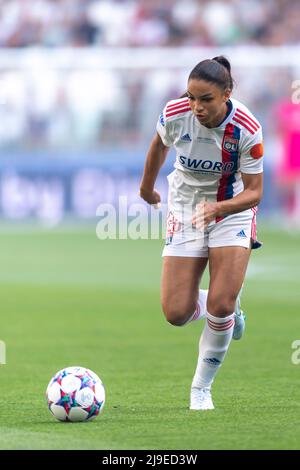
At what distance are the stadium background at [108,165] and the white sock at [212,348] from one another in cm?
208

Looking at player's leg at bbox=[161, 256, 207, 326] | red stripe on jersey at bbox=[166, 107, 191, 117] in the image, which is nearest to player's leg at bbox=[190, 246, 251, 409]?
player's leg at bbox=[161, 256, 207, 326]

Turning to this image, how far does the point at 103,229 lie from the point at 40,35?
5949 mm

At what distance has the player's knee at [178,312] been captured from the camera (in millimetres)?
7598

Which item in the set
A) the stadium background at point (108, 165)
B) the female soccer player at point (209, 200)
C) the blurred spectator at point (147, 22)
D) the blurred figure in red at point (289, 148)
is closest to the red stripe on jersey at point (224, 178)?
the female soccer player at point (209, 200)

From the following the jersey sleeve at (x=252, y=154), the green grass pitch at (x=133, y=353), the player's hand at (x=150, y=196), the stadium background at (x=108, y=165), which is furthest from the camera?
the stadium background at (x=108, y=165)

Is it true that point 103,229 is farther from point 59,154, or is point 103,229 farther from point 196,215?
point 196,215

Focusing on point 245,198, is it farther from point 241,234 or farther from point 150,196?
point 150,196

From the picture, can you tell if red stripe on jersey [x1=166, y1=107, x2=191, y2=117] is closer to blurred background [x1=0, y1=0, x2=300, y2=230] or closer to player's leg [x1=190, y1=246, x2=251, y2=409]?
player's leg [x1=190, y1=246, x2=251, y2=409]

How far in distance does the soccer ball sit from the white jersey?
1438 mm

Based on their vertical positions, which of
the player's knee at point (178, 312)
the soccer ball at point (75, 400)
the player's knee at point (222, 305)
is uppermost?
the player's knee at point (222, 305)

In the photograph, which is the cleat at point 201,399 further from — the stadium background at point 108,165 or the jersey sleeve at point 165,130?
the stadium background at point 108,165

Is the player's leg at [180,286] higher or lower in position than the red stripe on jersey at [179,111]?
lower

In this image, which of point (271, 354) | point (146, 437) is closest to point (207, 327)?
point (146, 437)

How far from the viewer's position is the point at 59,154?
23391 mm
